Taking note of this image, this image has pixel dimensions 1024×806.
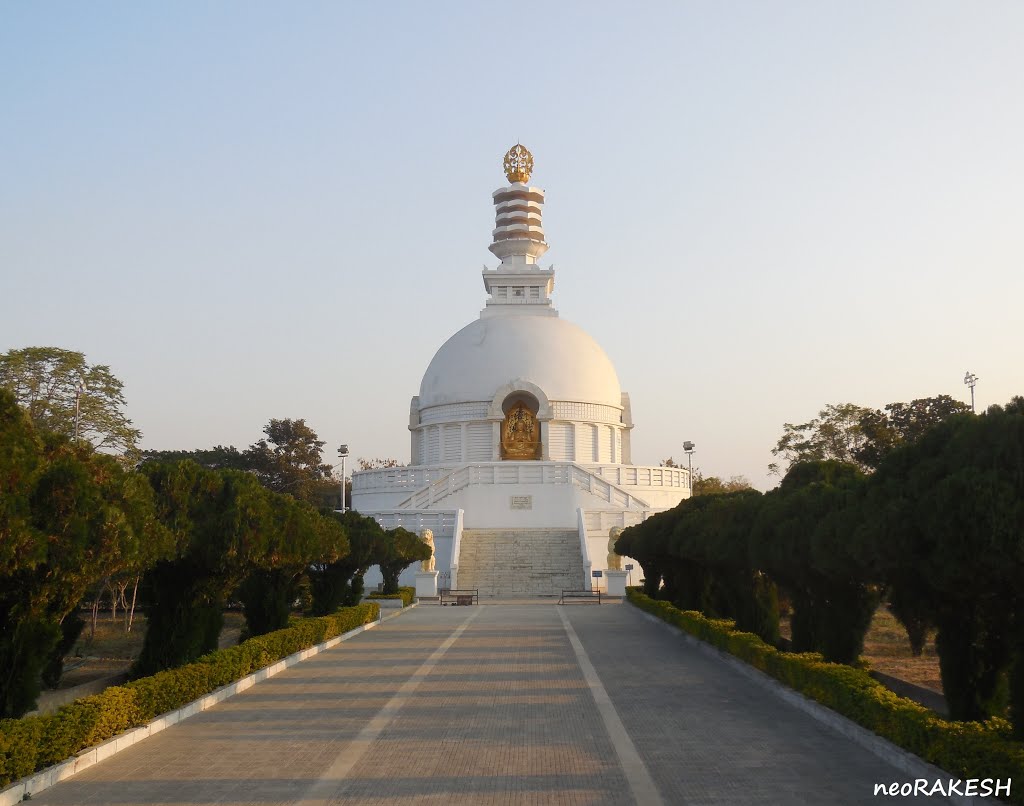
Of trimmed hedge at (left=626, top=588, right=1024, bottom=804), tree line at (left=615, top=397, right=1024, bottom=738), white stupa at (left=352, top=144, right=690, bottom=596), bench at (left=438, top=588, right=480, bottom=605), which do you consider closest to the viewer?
trimmed hedge at (left=626, top=588, right=1024, bottom=804)

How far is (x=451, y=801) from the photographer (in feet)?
29.7

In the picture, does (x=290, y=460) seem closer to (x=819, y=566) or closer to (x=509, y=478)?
(x=509, y=478)

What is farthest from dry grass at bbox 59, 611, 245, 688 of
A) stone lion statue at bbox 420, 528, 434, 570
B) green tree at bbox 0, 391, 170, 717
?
green tree at bbox 0, 391, 170, 717

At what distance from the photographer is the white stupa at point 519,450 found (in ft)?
136

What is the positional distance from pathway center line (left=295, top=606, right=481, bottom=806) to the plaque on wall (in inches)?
1044

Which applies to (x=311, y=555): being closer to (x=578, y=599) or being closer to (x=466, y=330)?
(x=578, y=599)

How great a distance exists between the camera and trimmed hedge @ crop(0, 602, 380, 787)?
30.7 ft

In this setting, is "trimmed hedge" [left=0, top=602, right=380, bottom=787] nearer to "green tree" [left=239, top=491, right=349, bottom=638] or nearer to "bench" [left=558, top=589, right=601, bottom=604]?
"green tree" [left=239, top=491, right=349, bottom=638]

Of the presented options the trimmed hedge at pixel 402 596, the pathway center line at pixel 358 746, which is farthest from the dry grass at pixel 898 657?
the trimmed hedge at pixel 402 596

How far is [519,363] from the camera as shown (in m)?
54.6

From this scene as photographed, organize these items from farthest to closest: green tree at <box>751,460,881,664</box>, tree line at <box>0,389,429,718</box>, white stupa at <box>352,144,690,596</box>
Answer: white stupa at <box>352,144,690,596</box> → green tree at <box>751,460,881,664</box> → tree line at <box>0,389,429,718</box>

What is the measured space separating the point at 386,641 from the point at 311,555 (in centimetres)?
479

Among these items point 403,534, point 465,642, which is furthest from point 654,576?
point 465,642

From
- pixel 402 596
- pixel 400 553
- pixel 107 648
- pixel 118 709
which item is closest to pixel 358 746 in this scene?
pixel 118 709
